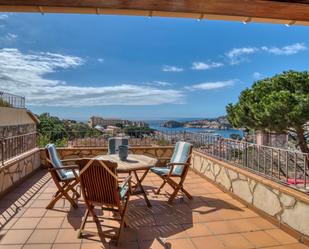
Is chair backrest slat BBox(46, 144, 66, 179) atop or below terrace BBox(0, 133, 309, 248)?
atop

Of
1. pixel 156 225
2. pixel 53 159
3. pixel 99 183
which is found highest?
pixel 53 159

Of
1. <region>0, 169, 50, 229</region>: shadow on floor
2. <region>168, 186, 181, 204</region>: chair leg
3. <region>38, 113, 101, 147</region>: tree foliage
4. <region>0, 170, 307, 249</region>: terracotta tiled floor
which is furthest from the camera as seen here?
<region>38, 113, 101, 147</region>: tree foliage

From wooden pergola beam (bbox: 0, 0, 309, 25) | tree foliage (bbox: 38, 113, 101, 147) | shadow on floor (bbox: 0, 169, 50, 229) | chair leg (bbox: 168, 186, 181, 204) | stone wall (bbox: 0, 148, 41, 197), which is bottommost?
shadow on floor (bbox: 0, 169, 50, 229)

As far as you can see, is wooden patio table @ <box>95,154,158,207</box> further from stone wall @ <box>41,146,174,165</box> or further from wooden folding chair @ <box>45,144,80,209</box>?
stone wall @ <box>41,146,174,165</box>

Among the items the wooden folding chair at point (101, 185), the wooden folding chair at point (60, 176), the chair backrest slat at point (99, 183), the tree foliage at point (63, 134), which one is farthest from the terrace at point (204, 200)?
the tree foliage at point (63, 134)

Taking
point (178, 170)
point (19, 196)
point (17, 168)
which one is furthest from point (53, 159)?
point (178, 170)

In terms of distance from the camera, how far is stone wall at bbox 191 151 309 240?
3150 millimetres

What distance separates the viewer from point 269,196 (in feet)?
12.1

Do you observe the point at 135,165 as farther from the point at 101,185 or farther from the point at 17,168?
the point at 17,168

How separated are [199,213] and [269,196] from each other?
37.9 inches

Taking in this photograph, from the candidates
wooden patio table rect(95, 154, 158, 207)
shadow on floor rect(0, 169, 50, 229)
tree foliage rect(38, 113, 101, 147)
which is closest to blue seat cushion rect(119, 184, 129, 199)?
wooden patio table rect(95, 154, 158, 207)

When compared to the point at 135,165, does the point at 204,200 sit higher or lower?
Answer: lower

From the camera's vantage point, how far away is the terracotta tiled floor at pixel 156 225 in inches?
120

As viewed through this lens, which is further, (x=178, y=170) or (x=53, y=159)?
(x=178, y=170)
